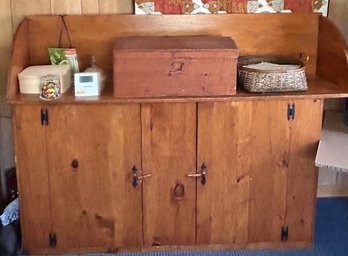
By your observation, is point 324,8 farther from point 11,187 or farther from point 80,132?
point 11,187

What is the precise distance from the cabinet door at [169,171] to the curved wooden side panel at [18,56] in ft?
1.67

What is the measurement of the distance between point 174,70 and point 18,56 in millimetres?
648

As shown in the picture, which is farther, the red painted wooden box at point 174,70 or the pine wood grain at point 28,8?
the pine wood grain at point 28,8

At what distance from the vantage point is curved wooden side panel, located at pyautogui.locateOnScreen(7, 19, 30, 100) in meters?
2.26

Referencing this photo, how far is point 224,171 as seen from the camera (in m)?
2.39

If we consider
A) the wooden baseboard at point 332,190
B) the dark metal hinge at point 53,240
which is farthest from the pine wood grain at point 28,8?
the wooden baseboard at point 332,190

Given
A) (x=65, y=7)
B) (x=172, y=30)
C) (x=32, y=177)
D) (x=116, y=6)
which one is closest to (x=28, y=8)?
(x=65, y=7)

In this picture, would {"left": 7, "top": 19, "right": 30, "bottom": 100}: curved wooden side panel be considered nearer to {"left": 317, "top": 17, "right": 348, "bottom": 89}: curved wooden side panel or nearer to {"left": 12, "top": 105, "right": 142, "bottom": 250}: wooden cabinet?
{"left": 12, "top": 105, "right": 142, "bottom": 250}: wooden cabinet

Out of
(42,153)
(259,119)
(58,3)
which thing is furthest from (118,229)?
(58,3)

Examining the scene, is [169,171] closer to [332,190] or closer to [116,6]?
[116,6]

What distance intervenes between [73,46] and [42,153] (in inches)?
20.3

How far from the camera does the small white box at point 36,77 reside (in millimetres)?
2295

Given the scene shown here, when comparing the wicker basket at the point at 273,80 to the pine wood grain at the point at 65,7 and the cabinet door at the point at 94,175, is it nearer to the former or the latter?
the cabinet door at the point at 94,175

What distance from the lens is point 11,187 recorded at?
266 centimetres
